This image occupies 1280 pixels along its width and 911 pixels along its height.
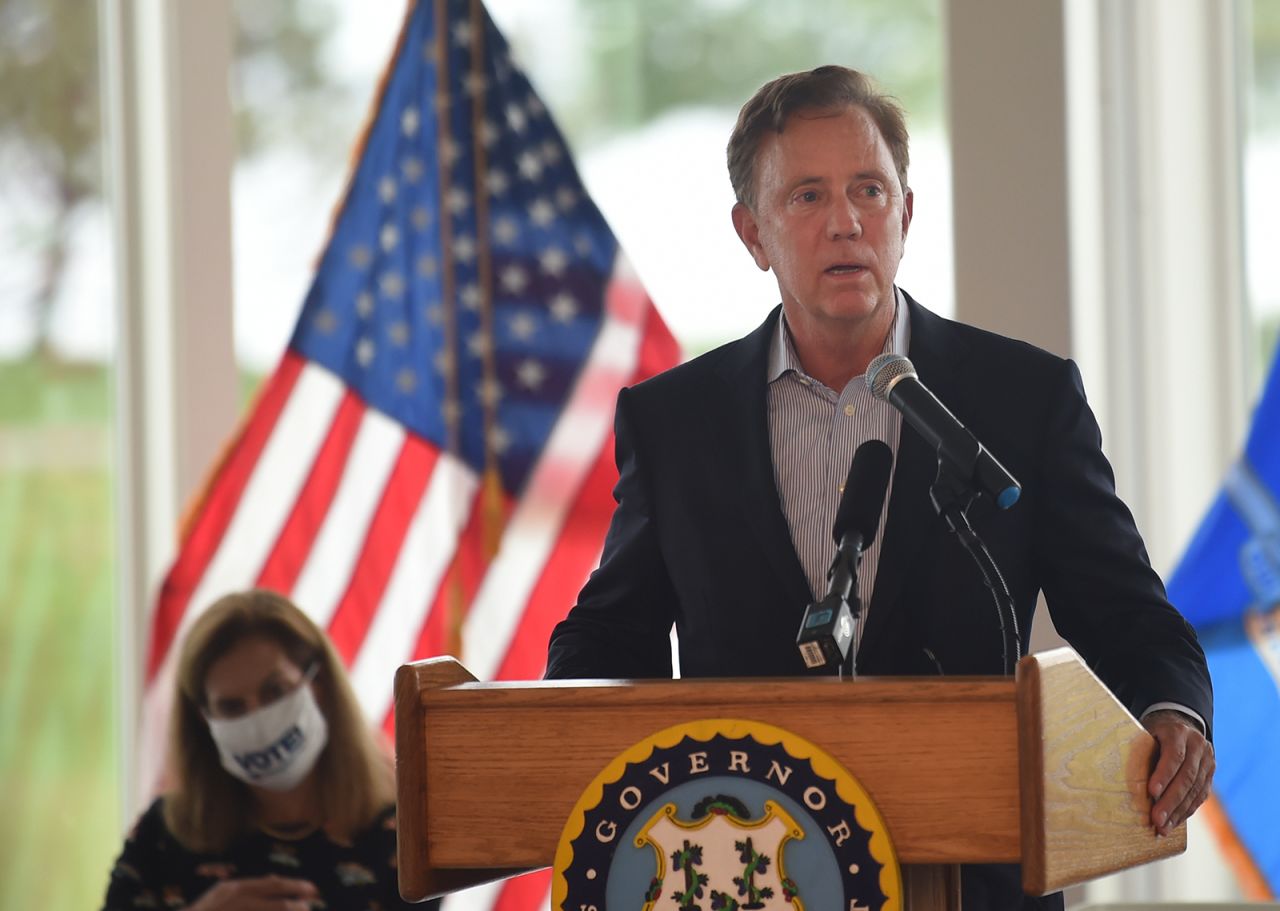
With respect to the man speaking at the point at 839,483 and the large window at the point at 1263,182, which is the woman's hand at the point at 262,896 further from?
the large window at the point at 1263,182

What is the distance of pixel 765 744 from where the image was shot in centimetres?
135

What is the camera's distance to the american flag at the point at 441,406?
12.6 ft

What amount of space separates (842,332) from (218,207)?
291 cm

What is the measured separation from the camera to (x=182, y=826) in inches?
126

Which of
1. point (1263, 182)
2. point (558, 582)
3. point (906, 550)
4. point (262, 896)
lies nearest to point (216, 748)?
point (262, 896)

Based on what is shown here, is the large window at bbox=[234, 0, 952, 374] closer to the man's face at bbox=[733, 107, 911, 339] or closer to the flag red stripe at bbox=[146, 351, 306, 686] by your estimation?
the flag red stripe at bbox=[146, 351, 306, 686]

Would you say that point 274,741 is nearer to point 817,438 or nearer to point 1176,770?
point 817,438

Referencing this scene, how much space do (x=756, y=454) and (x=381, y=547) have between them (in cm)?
217

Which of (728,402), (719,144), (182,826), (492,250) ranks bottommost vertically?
(182,826)

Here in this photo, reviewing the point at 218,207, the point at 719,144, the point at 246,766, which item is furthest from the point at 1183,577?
the point at 218,207

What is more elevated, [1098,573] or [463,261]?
[463,261]

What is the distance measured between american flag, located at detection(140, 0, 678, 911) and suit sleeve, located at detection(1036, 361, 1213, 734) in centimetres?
209

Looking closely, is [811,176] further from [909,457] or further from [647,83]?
[647,83]

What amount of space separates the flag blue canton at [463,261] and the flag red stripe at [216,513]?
15cm
